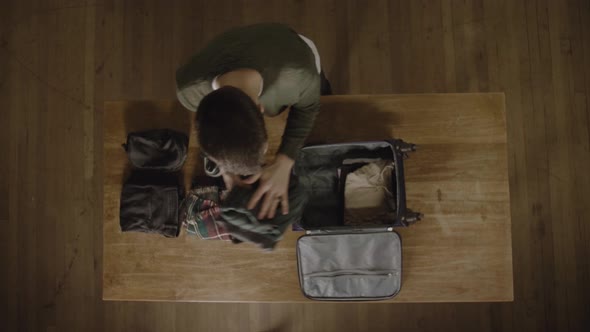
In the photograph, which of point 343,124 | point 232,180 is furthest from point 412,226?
point 232,180

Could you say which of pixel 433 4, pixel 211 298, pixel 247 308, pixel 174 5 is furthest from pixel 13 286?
pixel 433 4

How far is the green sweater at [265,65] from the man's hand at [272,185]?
169 millimetres

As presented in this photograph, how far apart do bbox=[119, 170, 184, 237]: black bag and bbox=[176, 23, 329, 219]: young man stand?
0.32 meters

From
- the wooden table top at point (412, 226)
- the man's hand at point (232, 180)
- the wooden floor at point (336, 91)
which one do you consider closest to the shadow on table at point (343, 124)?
the wooden table top at point (412, 226)

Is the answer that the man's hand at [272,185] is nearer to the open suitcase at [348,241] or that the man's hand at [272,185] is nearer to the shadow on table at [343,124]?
the open suitcase at [348,241]

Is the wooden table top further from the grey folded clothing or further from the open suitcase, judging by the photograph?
the grey folded clothing

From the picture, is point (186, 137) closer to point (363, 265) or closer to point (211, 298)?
point (211, 298)

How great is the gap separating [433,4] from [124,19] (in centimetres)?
184

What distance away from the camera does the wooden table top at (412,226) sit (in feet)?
5.00

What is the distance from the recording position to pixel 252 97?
1.01 meters

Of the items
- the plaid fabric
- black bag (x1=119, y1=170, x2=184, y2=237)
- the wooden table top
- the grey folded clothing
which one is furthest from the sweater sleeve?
black bag (x1=119, y1=170, x2=184, y2=237)

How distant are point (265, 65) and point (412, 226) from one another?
2.86 feet

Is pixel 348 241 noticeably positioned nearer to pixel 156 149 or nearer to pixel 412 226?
pixel 412 226

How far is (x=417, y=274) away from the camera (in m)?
1.53
